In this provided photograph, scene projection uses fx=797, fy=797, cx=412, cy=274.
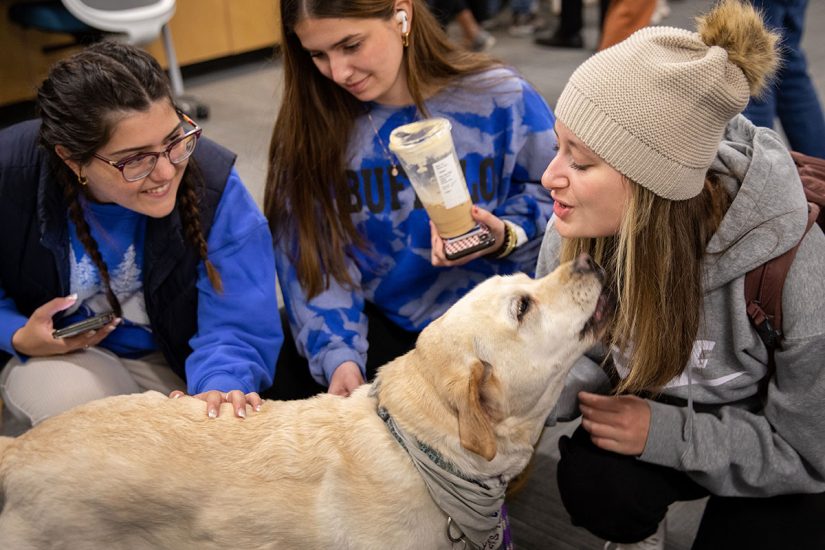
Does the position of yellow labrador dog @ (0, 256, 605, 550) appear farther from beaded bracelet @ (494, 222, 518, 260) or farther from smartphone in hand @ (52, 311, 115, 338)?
beaded bracelet @ (494, 222, 518, 260)

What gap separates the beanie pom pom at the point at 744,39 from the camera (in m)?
1.37

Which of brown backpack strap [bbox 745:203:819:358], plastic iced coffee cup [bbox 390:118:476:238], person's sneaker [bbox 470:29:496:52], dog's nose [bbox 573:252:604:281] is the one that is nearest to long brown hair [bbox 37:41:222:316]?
plastic iced coffee cup [bbox 390:118:476:238]

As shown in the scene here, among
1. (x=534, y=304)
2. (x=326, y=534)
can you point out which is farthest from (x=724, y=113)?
(x=326, y=534)

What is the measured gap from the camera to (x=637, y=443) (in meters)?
1.69

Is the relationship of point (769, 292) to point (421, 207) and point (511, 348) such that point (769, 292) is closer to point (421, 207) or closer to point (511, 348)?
point (511, 348)

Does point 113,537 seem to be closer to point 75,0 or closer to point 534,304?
point 534,304

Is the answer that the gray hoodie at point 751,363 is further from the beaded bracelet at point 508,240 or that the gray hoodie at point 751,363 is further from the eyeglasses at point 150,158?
the eyeglasses at point 150,158

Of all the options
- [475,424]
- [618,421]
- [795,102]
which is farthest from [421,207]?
[795,102]

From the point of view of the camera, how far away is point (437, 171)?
183 cm

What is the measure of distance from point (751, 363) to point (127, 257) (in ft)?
4.75

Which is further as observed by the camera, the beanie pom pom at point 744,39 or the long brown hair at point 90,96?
the long brown hair at point 90,96

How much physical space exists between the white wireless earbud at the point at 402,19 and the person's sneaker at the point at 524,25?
5.38m

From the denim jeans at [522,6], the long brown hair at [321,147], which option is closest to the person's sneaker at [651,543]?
the long brown hair at [321,147]

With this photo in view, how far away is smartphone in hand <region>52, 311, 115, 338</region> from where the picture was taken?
76.2 inches
